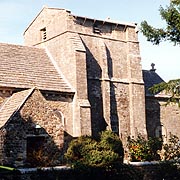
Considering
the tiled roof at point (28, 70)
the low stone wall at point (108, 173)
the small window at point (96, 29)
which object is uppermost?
the small window at point (96, 29)

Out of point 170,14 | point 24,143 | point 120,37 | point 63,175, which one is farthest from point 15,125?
point 120,37

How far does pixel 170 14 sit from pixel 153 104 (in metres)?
15.4

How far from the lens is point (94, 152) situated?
21484mm

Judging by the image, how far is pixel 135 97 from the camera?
109ft

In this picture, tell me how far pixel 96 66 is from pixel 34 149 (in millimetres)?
10813

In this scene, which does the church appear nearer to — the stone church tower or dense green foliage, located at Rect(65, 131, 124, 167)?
the stone church tower

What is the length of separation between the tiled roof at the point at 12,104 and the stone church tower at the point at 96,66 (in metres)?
5.18

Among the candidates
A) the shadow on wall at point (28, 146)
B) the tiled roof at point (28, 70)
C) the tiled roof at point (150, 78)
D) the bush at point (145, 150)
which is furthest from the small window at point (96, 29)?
the shadow on wall at point (28, 146)

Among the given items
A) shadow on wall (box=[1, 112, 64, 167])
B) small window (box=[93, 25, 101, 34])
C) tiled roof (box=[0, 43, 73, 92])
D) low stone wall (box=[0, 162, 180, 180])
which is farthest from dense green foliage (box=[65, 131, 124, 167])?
small window (box=[93, 25, 101, 34])

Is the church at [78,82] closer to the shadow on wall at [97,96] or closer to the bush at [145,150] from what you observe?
the shadow on wall at [97,96]

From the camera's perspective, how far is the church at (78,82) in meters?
24.6

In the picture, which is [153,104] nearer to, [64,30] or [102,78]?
[102,78]

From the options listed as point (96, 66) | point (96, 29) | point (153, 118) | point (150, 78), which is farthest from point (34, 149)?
point (150, 78)

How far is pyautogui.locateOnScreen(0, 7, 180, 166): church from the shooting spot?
24562 mm
